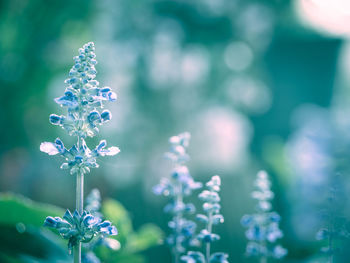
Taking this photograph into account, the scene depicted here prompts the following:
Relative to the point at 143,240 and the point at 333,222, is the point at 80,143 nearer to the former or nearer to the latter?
the point at 143,240

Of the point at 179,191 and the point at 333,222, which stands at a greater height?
the point at 179,191

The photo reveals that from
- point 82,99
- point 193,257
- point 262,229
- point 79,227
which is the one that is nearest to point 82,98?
point 82,99

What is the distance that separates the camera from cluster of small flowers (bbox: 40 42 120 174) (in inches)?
30.7

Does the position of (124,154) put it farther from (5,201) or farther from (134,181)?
(5,201)

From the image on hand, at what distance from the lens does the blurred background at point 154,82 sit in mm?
3785

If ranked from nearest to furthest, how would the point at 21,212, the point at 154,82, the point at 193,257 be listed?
1. the point at 193,257
2. the point at 21,212
3. the point at 154,82

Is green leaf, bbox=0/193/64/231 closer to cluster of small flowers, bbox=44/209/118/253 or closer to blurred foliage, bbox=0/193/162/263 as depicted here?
blurred foliage, bbox=0/193/162/263

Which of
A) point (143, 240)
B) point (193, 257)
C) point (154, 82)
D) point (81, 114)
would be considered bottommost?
point (193, 257)

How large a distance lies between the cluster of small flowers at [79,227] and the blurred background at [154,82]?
6.50ft

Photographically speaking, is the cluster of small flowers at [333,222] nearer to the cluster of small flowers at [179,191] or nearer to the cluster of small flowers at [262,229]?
the cluster of small flowers at [262,229]

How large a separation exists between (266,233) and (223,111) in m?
3.63

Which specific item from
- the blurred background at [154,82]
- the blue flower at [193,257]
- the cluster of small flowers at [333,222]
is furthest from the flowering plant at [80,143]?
→ the blurred background at [154,82]

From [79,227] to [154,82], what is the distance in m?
3.72

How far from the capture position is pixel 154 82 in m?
4.42
